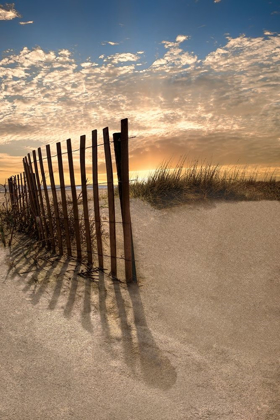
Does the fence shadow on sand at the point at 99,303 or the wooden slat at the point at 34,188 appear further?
the wooden slat at the point at 34,188

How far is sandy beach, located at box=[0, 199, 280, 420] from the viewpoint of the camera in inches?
108

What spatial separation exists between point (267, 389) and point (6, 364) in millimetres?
2215

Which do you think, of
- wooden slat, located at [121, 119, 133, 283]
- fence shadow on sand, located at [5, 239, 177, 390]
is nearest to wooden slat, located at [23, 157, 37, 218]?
fence shadow on sand, located at [5, 239, 177, 390]

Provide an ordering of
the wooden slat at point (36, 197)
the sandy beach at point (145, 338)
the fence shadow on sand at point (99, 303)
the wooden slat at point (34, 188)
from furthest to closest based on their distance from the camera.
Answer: the wooden slat at point (34, 188)
the wooden slat at point (36, 197)
the fence shadow on sand at point (99, 303)
the sandy beach at point (145, 338)

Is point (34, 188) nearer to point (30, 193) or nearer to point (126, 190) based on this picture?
point (30, 193)

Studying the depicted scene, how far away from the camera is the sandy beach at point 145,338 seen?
108 inches

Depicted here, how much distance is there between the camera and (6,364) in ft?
10.1

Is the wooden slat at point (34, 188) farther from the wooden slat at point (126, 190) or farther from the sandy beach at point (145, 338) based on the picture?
the wooden slat at point (126, 190)

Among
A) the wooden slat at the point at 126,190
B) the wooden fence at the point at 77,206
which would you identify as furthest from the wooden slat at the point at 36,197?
the wooden slat at the point at 126,190

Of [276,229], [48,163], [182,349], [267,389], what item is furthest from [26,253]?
[276,229]

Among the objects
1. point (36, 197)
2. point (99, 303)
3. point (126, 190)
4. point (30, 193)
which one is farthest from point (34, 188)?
point (99, 303)

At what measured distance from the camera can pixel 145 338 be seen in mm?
3627

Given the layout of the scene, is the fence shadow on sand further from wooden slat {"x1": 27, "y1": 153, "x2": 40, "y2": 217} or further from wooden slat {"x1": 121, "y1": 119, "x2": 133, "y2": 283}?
wooden slat {"x1": 27, "y1": 153, "x2": 40, "y2": 217}

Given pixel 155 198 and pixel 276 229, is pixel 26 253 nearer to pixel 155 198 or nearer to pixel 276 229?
pixel 155 198
